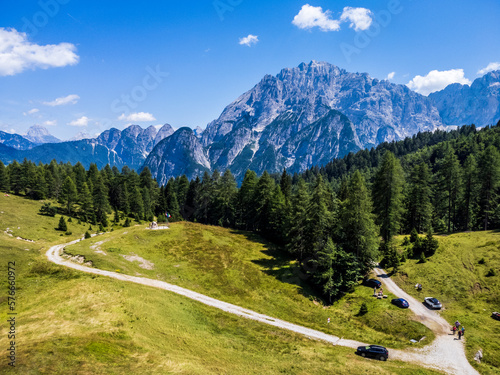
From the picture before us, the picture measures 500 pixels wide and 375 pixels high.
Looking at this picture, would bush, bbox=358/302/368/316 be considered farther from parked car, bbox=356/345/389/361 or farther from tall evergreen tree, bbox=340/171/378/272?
parked car, bbox=356/345/389/361

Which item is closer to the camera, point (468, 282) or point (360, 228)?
point (468, 282)

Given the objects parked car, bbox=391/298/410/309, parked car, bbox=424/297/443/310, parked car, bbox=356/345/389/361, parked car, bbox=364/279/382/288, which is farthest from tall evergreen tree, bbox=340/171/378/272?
parked car, bbox=356/345/389/361

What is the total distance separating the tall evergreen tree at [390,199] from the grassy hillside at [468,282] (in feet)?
26.7

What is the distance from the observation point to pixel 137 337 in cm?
2733

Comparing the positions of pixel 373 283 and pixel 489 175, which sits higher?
pixel 489 175

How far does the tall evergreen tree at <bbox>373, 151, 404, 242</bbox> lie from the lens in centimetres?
5978

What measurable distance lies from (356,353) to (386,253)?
3017 centimetres

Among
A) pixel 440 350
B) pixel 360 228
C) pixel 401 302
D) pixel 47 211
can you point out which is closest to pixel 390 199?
pixel 360 228

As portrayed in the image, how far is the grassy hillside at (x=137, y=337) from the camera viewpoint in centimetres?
2244

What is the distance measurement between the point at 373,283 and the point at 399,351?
17.9 metres

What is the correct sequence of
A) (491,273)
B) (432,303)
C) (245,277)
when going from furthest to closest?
(245,277), (491,273), (432,303)

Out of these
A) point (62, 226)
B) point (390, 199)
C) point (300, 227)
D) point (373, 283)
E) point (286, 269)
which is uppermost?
point (390, 199)

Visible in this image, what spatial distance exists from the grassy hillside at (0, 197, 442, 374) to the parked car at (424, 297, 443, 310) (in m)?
16.0

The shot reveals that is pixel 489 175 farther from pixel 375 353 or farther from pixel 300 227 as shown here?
pixel 375 353
